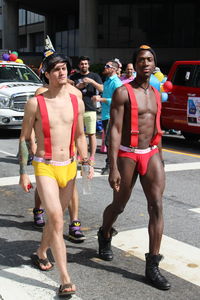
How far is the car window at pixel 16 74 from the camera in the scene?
14633 mm

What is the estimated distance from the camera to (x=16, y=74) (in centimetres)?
1498

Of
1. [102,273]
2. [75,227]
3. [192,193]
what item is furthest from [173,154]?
[102,273]

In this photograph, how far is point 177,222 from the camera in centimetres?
611

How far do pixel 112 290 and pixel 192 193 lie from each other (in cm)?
370

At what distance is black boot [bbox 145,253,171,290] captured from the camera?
13.8 feet

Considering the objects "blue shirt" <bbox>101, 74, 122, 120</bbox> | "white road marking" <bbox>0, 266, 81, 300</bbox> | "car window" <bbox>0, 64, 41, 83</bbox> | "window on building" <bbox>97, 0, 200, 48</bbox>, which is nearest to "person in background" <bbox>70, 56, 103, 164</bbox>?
"blue shirt" <bbox>101, 74, 122, 120</bbox>

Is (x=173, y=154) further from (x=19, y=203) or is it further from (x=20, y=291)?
(x=20, y=291)

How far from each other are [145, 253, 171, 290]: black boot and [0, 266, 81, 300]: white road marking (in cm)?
65

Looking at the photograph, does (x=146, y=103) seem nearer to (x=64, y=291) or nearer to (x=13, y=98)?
(x=64, y=291)

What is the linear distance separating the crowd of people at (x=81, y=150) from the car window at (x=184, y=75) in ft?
25.4

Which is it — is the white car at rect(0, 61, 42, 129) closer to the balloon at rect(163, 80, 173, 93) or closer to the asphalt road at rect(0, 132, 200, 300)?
the balloon at rect(163, 80, 173, 93)

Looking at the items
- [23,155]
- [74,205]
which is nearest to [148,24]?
[74,205]

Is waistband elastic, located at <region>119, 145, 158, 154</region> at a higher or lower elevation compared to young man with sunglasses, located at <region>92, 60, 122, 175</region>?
lower

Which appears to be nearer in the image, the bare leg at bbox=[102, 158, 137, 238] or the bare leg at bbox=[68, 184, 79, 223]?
the bare leg at bbox=[102, 158, 137, 238]
